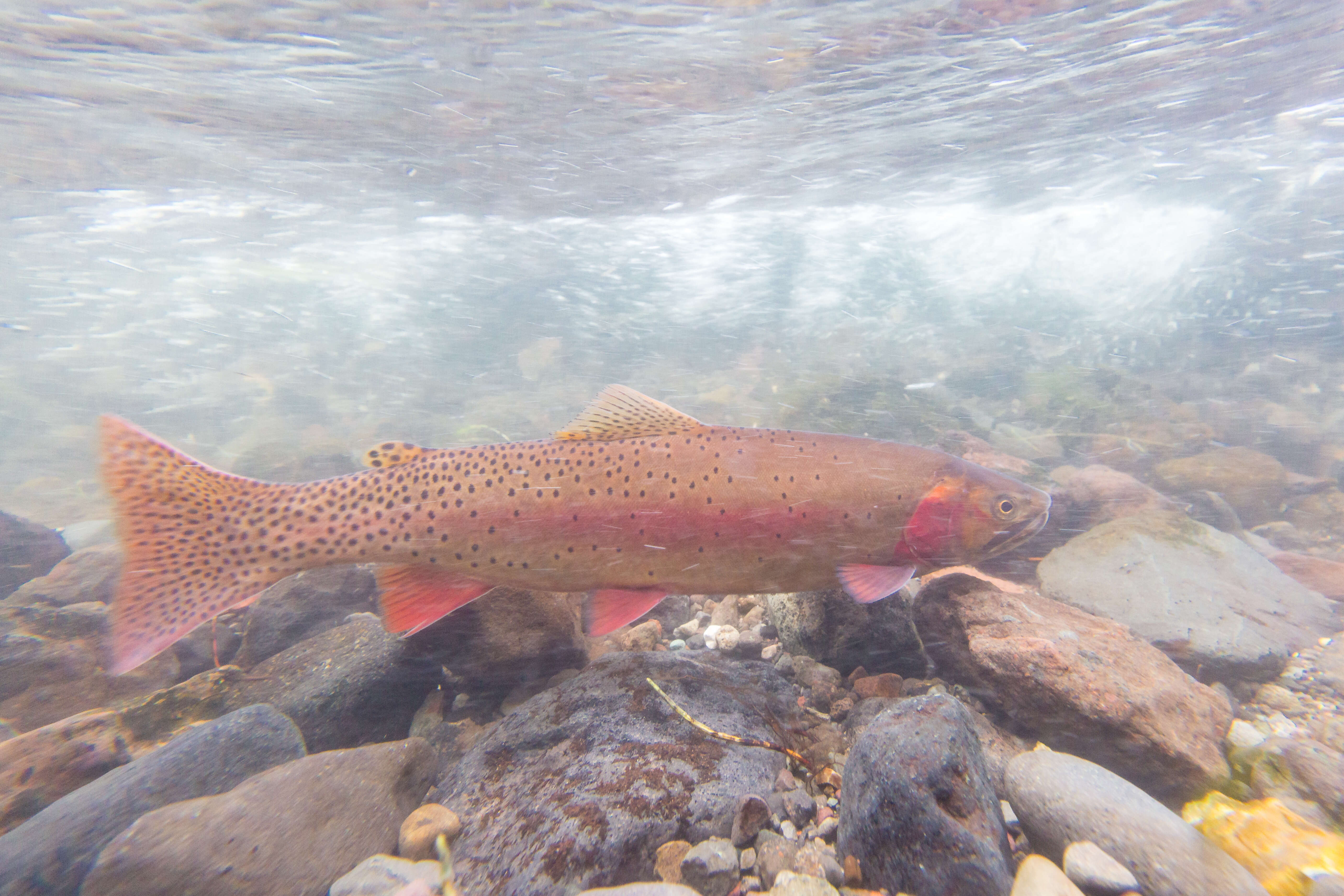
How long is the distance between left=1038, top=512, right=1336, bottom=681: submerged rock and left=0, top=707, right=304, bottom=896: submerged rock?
4811 mm

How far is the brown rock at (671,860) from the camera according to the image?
75.1 inches

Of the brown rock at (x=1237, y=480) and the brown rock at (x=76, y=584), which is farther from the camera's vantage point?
the brown rock at (x=1237, y=480)

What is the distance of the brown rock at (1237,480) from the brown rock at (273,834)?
394 inches

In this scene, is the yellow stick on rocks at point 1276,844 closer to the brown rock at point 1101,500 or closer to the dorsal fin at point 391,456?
the brown rock at point 1101,500

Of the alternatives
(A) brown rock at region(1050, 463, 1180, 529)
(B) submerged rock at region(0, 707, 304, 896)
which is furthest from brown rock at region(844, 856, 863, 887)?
(A) brown rock at region(1050, 463, 1180, 529)

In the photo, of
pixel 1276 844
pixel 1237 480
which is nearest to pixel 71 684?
pixel 1276 844

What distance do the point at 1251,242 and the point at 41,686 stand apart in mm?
50340

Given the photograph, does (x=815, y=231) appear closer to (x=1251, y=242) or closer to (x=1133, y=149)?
(x=1133, y=149)

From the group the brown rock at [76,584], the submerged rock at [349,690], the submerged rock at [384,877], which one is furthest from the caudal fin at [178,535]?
the brown rock at [76,584]

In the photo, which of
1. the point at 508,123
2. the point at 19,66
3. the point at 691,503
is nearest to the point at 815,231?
the point at 508,123

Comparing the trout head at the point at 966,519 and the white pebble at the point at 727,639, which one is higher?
the trout head at the point at 966,519

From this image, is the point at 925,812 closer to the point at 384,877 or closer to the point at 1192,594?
the point at 384,877

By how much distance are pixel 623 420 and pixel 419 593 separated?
4.77 ft

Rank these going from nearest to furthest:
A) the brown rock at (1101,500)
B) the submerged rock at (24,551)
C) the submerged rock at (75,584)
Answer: the submerged rock at (75,584), the brown rock at (1101,500), the submerged rock at (24,551)
